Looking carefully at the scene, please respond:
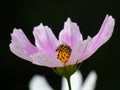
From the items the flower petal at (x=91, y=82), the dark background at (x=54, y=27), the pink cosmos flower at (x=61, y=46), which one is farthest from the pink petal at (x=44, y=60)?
the dark background at (x=54, y=27)

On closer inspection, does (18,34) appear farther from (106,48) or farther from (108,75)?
(106,48)

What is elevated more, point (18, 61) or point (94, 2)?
point (94, 2)

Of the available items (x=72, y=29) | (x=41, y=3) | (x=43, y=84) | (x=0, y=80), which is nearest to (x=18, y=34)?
(x=72, y=29)

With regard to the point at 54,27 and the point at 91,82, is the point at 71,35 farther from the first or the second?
the point at 54,27

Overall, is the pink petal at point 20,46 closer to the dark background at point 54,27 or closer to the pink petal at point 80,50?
the pink petal at point 80,50

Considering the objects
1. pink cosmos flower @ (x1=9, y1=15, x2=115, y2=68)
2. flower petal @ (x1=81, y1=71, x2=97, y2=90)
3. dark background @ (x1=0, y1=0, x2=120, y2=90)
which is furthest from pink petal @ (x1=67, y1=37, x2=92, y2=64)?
dark background @ (x1=0, y1=0, x2=120, y2=90)

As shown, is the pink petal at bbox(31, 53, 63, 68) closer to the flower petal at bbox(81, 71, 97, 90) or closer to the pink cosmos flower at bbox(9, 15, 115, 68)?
the pink cosmos flower at bbox(9, 15, 115, 68)

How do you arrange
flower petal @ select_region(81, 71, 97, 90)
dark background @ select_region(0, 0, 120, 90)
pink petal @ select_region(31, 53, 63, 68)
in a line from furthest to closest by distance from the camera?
dark background @ select_region(0, 0, 120, 90)
flower petal @ select_region(81, 71, 97, 90)
pink petal @ select_region(31, 53, 63, 68)

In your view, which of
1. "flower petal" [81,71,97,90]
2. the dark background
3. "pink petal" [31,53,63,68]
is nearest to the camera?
"pink petal" [31,53,63,68]
